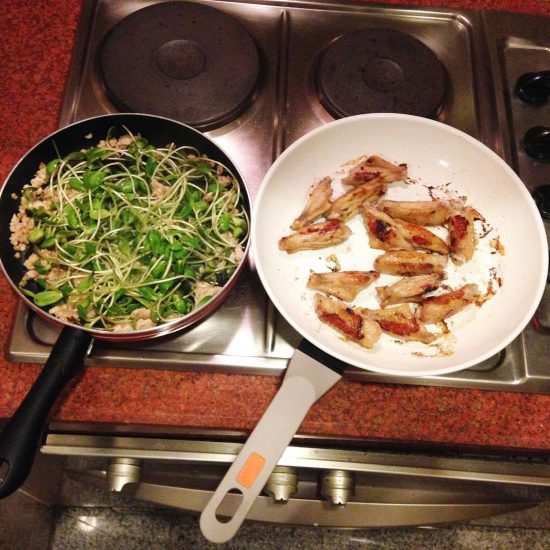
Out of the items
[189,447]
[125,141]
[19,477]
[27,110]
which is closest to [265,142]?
[125,141]

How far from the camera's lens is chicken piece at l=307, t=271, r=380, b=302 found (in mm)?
1092

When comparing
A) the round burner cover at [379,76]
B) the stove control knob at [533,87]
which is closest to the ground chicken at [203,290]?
the round burner cover at [379,76]

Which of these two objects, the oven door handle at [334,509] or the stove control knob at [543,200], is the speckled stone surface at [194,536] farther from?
the stove control knob at [543,200]

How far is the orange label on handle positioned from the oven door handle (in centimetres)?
53

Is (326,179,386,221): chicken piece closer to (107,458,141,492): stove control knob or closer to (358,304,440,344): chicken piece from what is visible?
(358,304,440,344): chicken piece

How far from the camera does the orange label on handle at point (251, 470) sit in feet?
2.77

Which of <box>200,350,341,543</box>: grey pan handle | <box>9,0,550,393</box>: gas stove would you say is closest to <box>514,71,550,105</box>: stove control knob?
<box>9,0,550,393</box>: gas stove

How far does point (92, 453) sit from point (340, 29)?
124 cm

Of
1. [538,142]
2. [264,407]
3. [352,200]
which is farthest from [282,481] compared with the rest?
[538,142]

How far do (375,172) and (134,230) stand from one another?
56 centimetres

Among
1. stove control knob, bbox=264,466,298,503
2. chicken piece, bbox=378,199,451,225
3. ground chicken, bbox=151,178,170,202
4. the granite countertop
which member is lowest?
stove control knob, bbox=264,466,298,503

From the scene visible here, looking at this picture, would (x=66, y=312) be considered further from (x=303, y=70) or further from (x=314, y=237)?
(x=303, y=70)

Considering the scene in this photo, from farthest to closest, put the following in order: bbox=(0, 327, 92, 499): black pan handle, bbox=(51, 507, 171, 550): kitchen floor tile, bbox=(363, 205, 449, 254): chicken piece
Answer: bbox=(51, 507, 171, 550): kitchen floor tile → bbox=(363, 205, 449, 254): chicken piece → bbox=(0, 327, 92, 499): black pan handle

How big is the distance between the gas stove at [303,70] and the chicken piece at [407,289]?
0.98 ft
